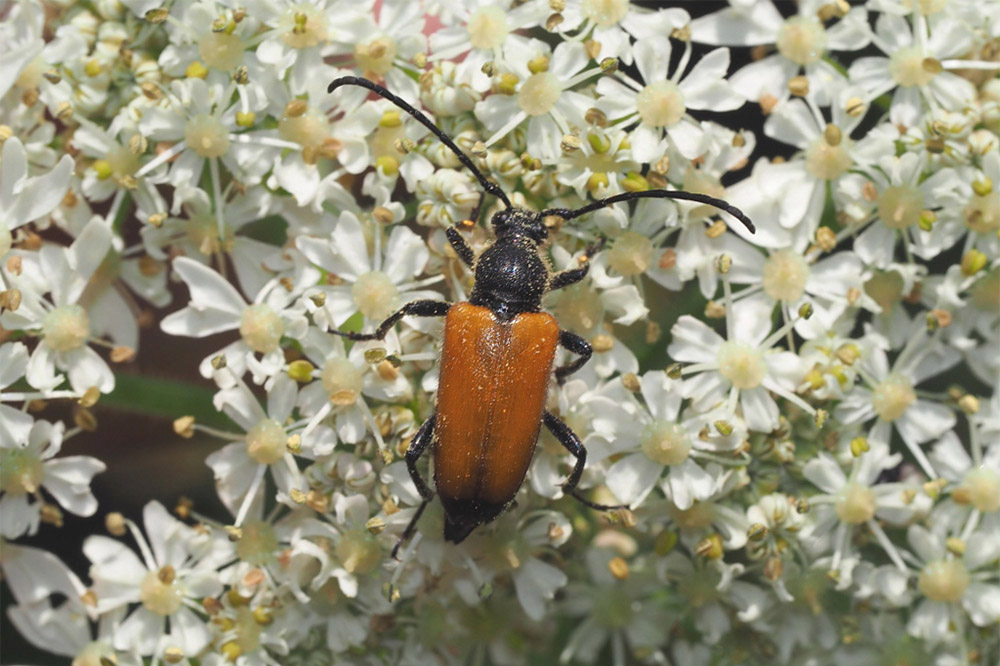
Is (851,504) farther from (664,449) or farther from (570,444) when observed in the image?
(570,444)

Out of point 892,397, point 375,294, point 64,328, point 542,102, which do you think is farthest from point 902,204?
point 64,328

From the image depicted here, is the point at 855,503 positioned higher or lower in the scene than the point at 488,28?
lower

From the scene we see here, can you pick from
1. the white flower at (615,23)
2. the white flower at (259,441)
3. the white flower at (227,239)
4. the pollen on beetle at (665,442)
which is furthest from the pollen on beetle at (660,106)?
the white flower at (259,441)

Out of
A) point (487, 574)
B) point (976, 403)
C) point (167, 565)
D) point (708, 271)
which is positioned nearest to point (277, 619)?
point (167, 565)

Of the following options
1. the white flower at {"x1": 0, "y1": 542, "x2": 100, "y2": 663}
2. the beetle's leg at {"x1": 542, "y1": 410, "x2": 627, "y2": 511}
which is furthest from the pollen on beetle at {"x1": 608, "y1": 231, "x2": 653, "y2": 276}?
the white flower at {"x1": 0, "y1": 542, "x2": 100, "y2": 663}

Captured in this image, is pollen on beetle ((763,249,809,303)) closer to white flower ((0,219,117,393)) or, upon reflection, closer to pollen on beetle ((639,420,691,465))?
pollen on beetle ((639,420,691,465))

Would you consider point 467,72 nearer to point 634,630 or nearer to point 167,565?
point 167,565

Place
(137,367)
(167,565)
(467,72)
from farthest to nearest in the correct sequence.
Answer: (137,367) < (167,565) < (467,72)
